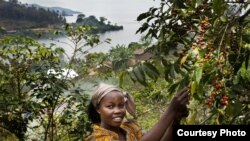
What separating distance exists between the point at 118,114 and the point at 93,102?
0.15m

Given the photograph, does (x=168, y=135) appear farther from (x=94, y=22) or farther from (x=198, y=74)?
(x=94, y=22)

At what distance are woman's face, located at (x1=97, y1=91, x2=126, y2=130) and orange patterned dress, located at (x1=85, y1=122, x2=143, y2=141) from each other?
0.08 ft

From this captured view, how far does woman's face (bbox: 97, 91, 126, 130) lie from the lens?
1513mm

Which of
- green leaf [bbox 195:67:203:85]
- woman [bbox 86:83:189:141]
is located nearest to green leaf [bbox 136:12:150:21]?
woman [bbox 86:83:189:141]

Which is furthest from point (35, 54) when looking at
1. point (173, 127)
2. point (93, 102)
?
point (173, 127)

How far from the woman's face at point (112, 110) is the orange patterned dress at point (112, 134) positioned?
0.02 m

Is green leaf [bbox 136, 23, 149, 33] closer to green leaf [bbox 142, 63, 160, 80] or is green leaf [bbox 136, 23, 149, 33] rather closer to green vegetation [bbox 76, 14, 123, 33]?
green leaf [bbox 142, 63, 160, 80]

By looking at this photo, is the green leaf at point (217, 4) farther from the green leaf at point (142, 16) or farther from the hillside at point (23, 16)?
the hillside at point (23, 16)

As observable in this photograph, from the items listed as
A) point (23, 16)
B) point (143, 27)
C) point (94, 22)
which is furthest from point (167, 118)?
point (23, 16)

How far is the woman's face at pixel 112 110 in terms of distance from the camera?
4.96ft

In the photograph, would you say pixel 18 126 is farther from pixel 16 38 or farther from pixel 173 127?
pixel 173 127

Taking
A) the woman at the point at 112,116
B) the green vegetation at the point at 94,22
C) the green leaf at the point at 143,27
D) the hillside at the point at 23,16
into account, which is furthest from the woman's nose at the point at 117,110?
the hillside at the point at 23,16

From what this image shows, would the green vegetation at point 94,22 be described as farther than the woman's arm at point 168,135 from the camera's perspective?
Yes

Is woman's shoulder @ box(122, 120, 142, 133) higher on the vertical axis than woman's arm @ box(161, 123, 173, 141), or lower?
lower
